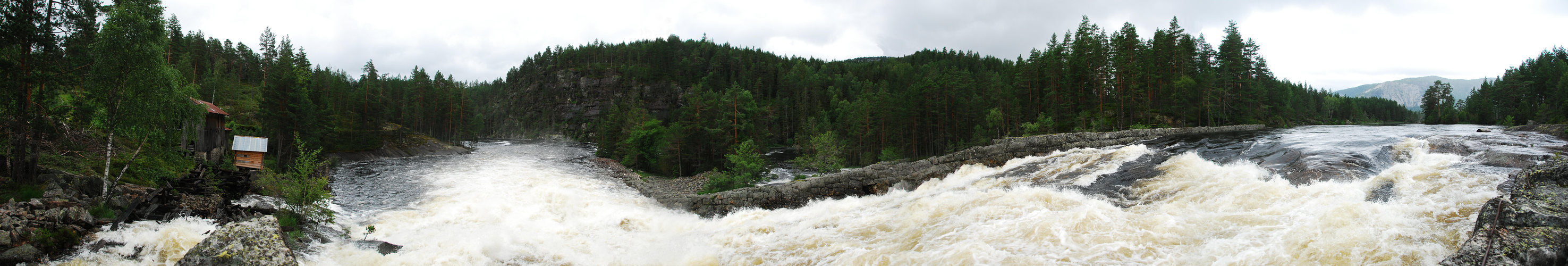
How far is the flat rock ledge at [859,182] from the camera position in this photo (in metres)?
22.4

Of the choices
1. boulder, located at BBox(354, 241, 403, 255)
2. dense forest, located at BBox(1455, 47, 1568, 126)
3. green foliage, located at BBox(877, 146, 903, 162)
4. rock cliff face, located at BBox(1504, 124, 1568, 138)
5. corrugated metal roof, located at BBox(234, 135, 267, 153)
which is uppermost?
dense forest, located at BBox(1455, 47, 1568, 126)

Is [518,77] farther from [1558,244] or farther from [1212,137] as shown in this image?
[1558,244]

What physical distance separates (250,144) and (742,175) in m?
23.6

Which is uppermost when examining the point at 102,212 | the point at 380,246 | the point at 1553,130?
the point at 1553,130

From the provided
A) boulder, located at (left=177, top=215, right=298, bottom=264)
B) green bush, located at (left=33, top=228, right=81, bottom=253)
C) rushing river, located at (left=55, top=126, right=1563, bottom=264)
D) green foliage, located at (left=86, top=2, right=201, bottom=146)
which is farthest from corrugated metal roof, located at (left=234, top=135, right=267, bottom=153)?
boulder, located at (left=177, top=215, right=298, bottom=264)

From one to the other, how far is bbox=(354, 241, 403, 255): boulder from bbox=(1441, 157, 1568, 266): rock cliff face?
21025 millimetres

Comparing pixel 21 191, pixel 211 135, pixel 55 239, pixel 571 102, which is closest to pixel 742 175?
pixel 55 239

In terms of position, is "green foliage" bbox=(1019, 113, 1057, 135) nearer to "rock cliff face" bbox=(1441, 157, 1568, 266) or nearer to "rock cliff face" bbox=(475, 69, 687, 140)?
"rock cliff face" bbox=(1441, 157, 1568, 266)

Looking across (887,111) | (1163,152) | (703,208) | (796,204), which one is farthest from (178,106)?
(887,111)

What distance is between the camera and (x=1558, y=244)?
7.01 metres

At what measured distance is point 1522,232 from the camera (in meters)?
7.36

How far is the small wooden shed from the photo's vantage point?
2606 cm

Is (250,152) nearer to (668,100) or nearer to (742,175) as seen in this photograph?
(742,175)

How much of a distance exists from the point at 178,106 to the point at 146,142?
2.38 metres
